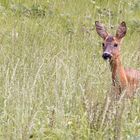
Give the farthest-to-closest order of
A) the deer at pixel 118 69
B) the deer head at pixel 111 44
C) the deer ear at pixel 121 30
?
the deer ear at pixel 121 30
the deer head at pixel 111 44
the deer at pixel 118 69

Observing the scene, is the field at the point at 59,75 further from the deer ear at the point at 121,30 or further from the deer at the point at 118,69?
the deer ear at the point at 121,30

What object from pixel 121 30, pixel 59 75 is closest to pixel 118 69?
pixel 121 30

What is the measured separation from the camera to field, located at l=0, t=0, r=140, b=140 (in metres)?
4.64

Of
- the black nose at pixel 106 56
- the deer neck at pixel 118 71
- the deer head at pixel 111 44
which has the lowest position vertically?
the deer neck at pixel 118 71

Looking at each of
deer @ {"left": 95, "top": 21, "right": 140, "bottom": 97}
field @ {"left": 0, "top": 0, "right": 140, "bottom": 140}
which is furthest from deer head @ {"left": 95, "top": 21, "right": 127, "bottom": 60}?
field @ {"left": 0, "top": 0, "right": 140, "bottom": 140}

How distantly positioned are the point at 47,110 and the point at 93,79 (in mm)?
824

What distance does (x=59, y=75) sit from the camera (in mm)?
5852

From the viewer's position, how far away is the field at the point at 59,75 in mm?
4637

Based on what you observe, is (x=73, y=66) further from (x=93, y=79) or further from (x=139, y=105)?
(x=139, y=105)

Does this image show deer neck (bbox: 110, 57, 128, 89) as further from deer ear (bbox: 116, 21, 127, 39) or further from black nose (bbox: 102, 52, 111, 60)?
deer ear (bbox: 116, 21, 127, 39)

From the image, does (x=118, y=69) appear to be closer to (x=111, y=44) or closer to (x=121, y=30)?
(x=111, y=44)

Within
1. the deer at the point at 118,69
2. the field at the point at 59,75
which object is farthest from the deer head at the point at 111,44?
the field at the point at 59,75

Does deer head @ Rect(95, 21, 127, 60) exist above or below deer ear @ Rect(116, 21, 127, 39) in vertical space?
below

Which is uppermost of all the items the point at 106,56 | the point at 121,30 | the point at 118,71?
the point at 121,30
